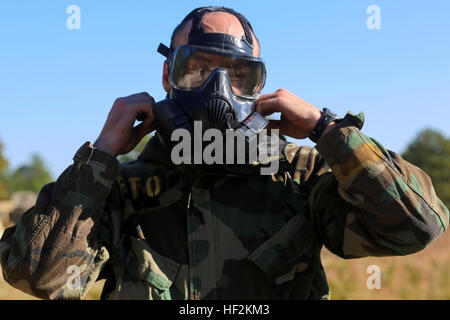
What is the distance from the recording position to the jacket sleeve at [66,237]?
105 inches

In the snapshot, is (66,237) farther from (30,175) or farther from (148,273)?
(30,175)

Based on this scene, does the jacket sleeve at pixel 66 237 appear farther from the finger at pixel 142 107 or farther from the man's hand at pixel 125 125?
the finger at pixel 142 107

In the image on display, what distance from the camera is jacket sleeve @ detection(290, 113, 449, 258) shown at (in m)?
2.61

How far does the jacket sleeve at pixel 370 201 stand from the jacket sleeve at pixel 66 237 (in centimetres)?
111

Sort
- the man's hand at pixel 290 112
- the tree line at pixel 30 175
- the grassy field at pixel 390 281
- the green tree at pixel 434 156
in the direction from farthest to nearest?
the tree line at pixel 30 175 → the green tree at pixel 434 156 → the grassy field at pixel 390 281 → the man's hand at pixel 290 112

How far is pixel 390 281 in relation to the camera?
9836 millimetres

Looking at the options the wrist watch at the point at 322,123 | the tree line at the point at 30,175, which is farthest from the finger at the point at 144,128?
the tree line at the point at 30,175

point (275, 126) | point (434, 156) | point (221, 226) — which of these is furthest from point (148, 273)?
point (434, 156)

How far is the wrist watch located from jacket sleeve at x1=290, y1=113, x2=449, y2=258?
6 cm

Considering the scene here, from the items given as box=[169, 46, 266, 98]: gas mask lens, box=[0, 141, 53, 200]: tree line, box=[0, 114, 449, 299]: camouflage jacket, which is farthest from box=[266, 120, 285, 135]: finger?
box=[0, 141, 53, 200]: tree line

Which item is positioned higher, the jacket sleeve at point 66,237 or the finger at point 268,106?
the finger at point 268,106
